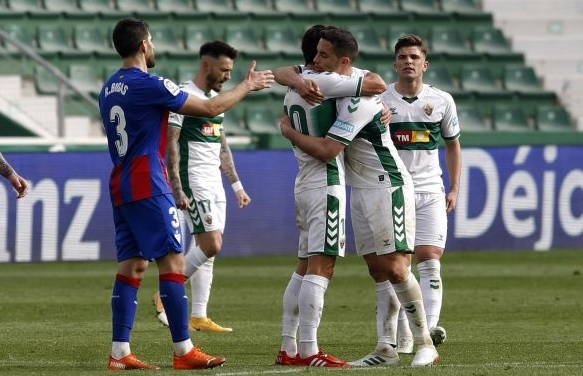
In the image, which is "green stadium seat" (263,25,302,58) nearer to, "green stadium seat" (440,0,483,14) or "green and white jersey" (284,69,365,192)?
"green stadium seat" (440,0,483,14)

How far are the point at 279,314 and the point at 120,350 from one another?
159 inches

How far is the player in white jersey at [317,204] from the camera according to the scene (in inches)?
314

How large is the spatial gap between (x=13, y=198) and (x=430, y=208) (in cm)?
836

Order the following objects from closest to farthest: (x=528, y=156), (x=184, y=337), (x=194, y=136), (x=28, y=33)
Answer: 1. (x=184, y=337)
2. (x=194, y=136)
3. (x=528, y=156)
4. (x=28, y=33)

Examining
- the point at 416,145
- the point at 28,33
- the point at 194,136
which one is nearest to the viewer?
the point at 416,145

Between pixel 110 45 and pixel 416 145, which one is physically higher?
pixel 110 45

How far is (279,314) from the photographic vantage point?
11844 millimetres

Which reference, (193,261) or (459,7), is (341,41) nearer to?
(193,261)

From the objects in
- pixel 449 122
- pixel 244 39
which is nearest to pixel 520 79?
pixel 244 39

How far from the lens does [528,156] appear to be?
62.0 ft

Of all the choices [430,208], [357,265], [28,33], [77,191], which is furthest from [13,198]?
[430,208]

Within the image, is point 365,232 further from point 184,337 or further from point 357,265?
point 357,265

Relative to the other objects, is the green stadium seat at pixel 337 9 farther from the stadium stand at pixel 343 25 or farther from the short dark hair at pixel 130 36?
the short dark hair at pixel 130 36

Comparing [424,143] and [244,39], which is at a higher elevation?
[244,39]
